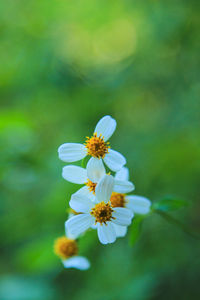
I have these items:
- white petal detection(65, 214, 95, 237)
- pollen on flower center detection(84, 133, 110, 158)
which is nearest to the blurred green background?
white petal detection(65, 214, 95, 237)

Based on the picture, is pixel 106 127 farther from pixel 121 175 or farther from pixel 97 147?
pixel 121 175

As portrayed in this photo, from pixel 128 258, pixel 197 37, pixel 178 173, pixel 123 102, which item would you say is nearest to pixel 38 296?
pixel 128 258

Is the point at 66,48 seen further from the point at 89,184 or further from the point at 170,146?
the point at 89,184

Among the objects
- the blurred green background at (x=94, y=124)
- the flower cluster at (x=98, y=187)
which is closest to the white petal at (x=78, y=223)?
the flower cluster at (x=98, y=187)

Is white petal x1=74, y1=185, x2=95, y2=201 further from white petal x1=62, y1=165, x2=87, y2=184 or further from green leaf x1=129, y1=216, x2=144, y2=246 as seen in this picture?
green leaf x1=129, y1=216, x2=144, y2=246

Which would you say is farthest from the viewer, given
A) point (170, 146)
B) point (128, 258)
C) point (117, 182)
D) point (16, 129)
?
point (170, 146)
